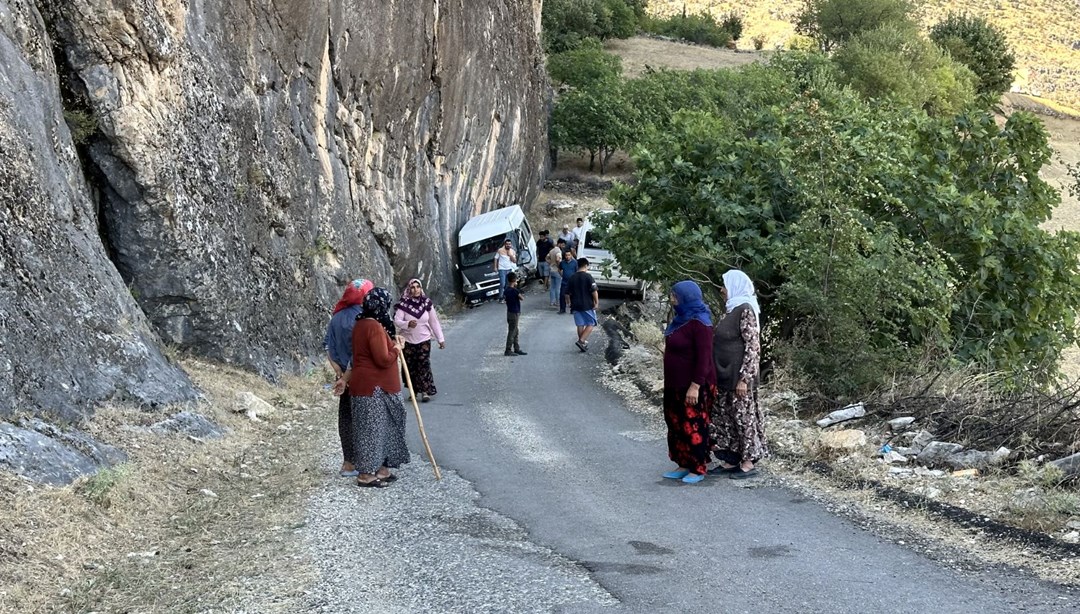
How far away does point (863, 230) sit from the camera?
14.3m

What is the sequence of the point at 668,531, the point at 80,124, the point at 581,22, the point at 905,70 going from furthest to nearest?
the point at 581,22
the point at 905,70
the point at 80,124
the point at 668,531

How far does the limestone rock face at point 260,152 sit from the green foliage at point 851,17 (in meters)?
57.5

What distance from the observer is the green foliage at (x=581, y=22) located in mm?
73938

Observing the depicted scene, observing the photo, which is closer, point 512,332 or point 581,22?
point 512,332

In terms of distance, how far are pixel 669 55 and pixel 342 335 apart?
70865mm

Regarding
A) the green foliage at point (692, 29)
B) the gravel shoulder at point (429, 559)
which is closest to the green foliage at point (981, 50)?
the green foliage at point (692, 29)

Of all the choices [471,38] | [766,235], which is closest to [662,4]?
[471,38]

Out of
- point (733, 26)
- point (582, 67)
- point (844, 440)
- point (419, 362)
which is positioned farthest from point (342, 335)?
point (733, 26)

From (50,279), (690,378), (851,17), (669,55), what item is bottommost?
(690,378)

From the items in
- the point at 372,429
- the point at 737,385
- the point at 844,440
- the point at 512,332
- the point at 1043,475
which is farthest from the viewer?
the point at 512,332

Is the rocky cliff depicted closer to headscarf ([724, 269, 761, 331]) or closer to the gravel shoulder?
the gravel shoulder

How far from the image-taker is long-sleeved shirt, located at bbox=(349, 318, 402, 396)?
10.3m

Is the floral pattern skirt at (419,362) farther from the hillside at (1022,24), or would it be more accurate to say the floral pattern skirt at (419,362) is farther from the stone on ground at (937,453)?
the hillside at (1022,24)

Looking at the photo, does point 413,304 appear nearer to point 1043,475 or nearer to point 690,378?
point 690,378
